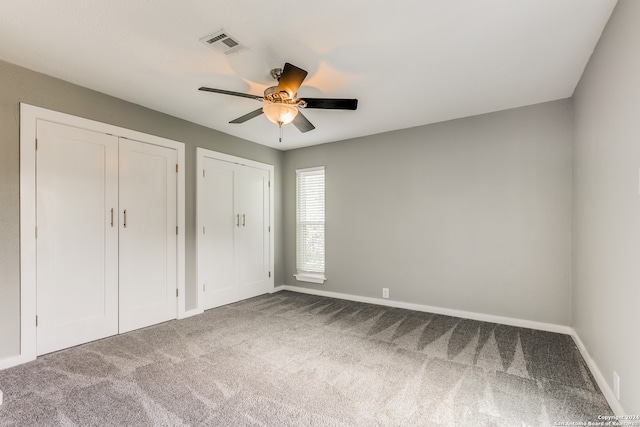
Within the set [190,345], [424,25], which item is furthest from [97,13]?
[190,345]

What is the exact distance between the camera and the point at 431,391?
6.79 ft

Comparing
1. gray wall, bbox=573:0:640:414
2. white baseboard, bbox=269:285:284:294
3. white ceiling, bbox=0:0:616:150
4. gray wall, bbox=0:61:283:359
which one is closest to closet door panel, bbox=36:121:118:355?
gray wall, bbox=0:61:283:359

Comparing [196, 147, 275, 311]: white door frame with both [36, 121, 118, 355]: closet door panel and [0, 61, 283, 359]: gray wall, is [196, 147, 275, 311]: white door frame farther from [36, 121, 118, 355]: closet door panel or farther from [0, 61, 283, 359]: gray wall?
[36, 121, 118, 355]: closet door panel

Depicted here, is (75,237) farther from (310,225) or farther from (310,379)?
(310,225)

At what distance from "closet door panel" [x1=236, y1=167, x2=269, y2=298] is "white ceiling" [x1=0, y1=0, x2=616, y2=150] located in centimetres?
154

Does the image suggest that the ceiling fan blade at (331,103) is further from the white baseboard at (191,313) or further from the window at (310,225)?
the white baseboard at (191,313)

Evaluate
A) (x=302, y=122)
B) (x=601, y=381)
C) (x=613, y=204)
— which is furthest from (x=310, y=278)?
(x=613, y=204)

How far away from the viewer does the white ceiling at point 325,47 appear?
5.96ft

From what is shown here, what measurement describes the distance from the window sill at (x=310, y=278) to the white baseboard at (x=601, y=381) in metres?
3.13

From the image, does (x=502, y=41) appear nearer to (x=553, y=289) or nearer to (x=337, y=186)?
(x=553, y=289)

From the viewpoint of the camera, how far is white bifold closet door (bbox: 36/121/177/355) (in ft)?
8.69

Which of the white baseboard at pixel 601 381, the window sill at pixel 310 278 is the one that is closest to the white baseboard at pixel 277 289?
the window sill at pixel 310 278

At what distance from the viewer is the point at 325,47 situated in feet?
7.21

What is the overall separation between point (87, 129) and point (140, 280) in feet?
5.44
